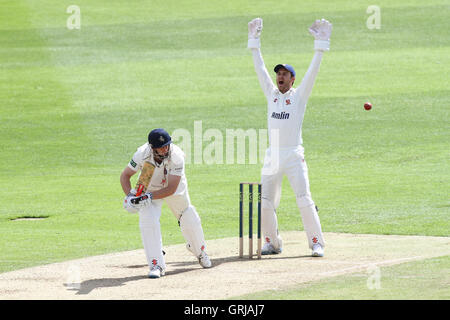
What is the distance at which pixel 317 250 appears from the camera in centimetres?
1088

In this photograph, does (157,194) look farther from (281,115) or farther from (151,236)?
(281,115)

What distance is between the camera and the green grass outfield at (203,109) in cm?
1442

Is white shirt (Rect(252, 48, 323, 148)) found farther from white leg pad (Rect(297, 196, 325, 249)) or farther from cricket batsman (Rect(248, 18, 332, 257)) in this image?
white leg pad (Rect(297, 196, 325, 249))

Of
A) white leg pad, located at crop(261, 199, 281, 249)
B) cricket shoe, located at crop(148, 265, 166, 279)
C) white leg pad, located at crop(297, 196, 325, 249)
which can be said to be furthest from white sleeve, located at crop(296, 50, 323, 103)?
cricket shoe, located at crop(148, 265, 166, 279)

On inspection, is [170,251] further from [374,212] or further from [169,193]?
[374,212]

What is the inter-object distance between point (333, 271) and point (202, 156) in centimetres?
1083

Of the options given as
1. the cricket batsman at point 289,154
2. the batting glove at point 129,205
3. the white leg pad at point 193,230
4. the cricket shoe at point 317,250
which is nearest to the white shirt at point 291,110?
the cricket batsman at point 289,154

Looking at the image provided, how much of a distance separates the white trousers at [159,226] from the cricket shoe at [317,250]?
139cm

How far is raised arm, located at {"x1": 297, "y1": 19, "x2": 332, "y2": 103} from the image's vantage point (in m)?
11.0

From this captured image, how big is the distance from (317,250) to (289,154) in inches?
48.1

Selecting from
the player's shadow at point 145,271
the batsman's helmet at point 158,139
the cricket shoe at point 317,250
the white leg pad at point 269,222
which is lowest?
the player's shadow at point 145,271

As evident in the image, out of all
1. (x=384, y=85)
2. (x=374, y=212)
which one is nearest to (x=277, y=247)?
(x=374, y=212)

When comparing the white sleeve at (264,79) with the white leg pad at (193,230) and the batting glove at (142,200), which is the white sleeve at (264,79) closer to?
the white leg pad at (193,230)

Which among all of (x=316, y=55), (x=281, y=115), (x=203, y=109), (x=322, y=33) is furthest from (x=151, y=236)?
(x=203, y=109)
